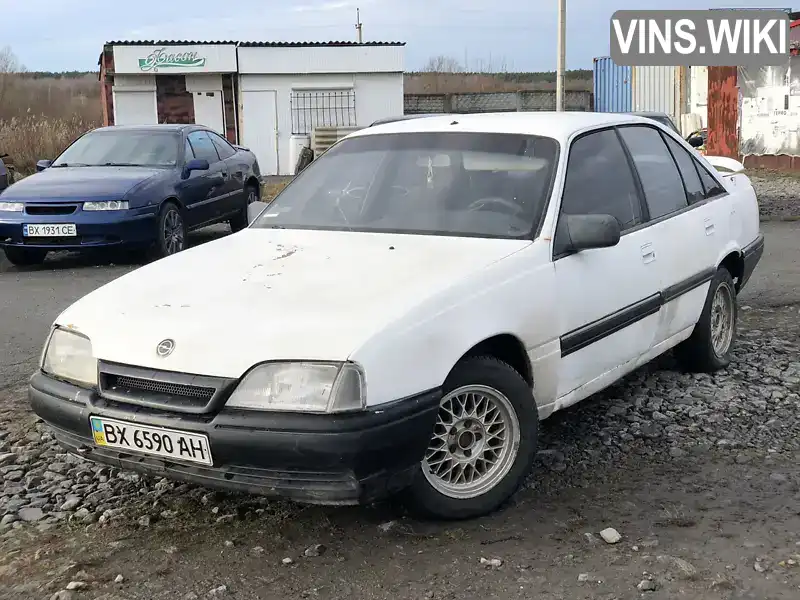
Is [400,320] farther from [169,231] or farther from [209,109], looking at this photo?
[209,109]

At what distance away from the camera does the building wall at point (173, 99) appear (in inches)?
1084

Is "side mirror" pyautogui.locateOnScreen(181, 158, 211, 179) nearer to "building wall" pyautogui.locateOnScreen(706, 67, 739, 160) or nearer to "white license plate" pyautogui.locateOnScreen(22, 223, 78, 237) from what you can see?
"white license plate" pyautogui.locateOnScreen(22, 223, 78, 237)

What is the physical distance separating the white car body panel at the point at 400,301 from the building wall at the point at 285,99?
77.2ft

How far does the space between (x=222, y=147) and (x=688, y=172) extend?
8.03 m

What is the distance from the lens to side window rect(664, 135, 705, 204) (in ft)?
17.2

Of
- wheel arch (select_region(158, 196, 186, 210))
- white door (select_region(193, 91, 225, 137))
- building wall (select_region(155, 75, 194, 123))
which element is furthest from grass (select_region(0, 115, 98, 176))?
wheel arch (select_region(158, 196, 186, 210))

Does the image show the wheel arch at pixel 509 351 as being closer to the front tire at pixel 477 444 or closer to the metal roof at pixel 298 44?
the front tire at pixel 477 444

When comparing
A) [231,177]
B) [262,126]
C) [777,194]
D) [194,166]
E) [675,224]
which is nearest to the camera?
[675,224]

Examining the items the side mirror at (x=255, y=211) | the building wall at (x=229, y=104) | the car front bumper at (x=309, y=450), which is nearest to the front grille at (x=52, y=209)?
the side mirror at (x=255, y=211)

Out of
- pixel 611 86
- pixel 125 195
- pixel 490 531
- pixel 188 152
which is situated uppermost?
pixel 611 86

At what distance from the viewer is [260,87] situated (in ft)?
90.2

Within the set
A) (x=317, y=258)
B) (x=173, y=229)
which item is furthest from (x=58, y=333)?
(x=173, y=229)

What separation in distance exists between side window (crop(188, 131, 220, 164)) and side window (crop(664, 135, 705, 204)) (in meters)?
7.09

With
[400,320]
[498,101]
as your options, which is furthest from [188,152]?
[498,101]
